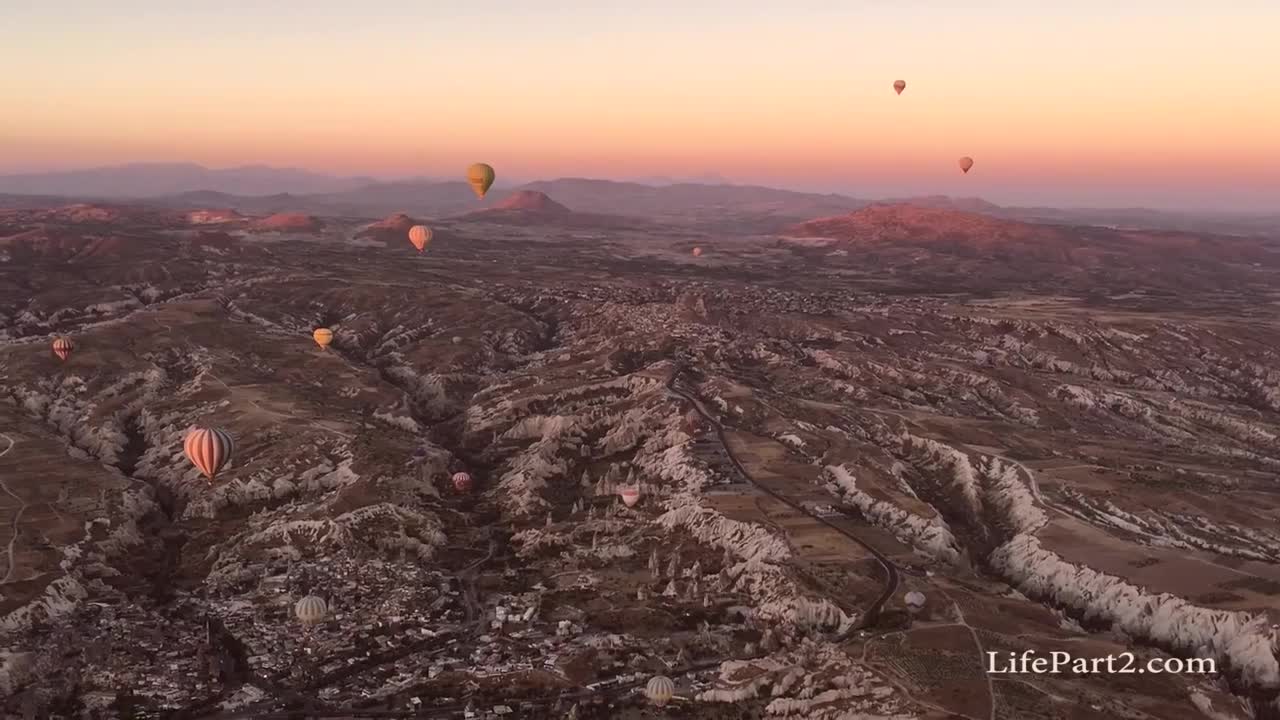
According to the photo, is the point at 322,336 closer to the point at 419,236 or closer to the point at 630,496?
the point at 419,236

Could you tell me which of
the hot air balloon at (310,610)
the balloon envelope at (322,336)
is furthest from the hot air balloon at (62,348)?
the hot air balloon at (310,610)

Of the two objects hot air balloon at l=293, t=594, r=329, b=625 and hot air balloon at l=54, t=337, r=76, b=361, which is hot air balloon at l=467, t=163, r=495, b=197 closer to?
hot air balloon at l=54, t=337, r=76, b=361

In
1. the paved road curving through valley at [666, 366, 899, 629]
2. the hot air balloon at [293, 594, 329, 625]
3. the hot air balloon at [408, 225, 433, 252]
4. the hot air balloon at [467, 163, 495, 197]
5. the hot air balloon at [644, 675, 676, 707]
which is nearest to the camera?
the hot air balloon at [644, 675, 676, 707]

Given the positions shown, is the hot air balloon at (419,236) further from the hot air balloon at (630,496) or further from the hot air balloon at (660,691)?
the hot air balloon at (660,691)

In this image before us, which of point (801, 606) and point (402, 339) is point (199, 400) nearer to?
point (402, 339)

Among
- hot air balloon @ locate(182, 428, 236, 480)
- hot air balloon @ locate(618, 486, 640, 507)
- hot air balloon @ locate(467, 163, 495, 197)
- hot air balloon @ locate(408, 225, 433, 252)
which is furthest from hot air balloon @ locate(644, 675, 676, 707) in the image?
hot air balloon @ locate(408, 225, 433, 252)

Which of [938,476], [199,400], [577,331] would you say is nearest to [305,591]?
[199,400]

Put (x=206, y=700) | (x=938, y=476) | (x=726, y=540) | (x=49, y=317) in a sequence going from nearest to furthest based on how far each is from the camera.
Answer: (x=206, y=700) → (x=726, y=540) → (x=938, y=476) → (x=49, y=317)

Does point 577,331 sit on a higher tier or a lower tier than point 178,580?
higher
